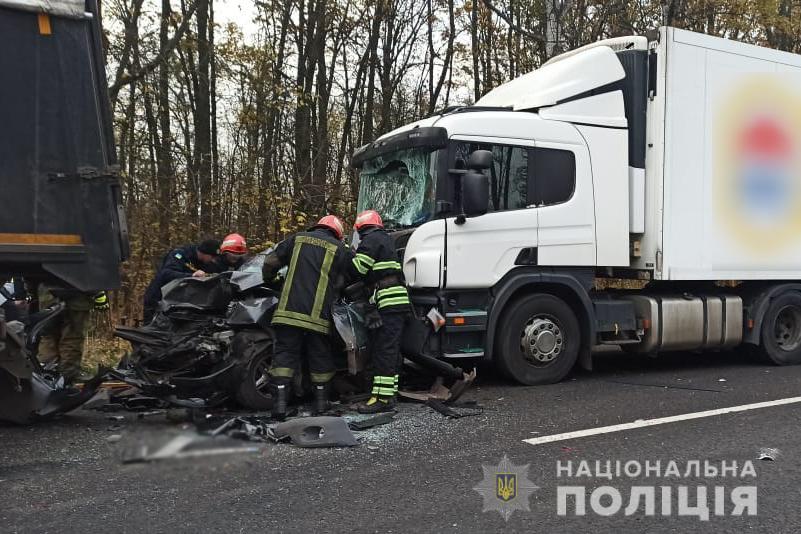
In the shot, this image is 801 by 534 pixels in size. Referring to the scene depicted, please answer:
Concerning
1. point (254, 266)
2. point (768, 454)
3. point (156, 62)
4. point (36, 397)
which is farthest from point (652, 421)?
point (156, 62)

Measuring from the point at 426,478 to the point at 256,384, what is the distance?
209cm

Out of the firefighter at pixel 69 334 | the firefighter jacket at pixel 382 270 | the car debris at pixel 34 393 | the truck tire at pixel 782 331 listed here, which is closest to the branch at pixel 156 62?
the firefighter at pixel 69 334

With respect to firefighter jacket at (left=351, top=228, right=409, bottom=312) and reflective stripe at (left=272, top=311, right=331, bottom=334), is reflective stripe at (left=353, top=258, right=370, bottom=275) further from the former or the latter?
reflective stripe at (left=272, top=311, right=331, bottom=334)

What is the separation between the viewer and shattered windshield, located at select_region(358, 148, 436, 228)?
615cm

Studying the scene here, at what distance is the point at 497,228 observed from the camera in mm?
6156

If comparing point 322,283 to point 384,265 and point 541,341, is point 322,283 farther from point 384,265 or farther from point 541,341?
Answer: point 541,341

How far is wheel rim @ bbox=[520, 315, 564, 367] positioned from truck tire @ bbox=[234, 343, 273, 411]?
7.93 ft

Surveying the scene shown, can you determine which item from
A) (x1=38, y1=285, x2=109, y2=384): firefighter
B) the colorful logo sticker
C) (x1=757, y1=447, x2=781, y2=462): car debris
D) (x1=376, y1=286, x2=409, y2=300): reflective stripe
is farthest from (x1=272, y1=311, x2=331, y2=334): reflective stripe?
the colorful logo sticker

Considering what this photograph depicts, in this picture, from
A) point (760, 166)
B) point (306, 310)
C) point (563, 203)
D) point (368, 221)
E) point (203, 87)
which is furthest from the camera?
point (203, 87)

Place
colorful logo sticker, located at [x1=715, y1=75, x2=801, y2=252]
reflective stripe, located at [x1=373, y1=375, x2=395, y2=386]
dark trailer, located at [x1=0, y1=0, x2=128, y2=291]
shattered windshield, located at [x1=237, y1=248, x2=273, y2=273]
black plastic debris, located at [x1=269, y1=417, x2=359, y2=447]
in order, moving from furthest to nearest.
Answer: colorful logo sticker, located at [x1=715, y1=75, x2=801, y2=252], shattered windshield, located at [x1=237, y1=248, x2=273, y2=273], reflective stripe, located at [x1=373, y1=375, x2=395, y2=386], black plastic debris, located at [x1=269, y1=417, x2=359, y2=447], dark trailer, located at [x1=0, y1=0, x2=128, y2=291]

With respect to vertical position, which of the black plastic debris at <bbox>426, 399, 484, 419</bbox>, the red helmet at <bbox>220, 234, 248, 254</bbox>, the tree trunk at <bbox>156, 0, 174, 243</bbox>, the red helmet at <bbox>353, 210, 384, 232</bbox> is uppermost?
the tree trunk at <bbox>156, 0, 174, 243</bbox>

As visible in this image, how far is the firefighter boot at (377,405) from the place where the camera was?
5.38m

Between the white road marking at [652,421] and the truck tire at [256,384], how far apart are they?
2.15 metres

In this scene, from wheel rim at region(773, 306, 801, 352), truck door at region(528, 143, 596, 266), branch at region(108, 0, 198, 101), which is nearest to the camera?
truck door at region(528, 143, 596, 266)
